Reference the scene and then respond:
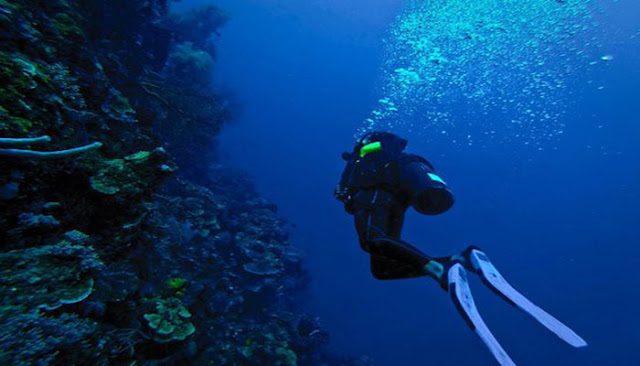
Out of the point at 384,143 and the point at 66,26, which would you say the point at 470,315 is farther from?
the point at 66,26

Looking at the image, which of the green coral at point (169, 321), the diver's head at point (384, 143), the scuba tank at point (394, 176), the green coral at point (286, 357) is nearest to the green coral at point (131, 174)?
the green coral at point (169, 321)

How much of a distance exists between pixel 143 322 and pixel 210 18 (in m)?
20.2

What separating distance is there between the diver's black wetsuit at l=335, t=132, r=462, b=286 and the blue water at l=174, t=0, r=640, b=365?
4.09ft

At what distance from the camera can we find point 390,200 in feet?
12.0

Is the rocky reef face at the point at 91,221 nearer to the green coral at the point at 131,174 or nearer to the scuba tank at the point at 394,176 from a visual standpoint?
the green coral at the point at 131,174

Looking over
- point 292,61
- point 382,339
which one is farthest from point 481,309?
point 292,61

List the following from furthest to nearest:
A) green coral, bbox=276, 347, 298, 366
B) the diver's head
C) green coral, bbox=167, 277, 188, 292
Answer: green coral, bbox=276, 347, 298, 366
green coral, bbox=167, 277, 188, 292
the diver's head

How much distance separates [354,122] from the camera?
307 ft

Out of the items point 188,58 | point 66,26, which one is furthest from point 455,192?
point 66,26

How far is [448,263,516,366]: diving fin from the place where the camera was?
2.44 meters

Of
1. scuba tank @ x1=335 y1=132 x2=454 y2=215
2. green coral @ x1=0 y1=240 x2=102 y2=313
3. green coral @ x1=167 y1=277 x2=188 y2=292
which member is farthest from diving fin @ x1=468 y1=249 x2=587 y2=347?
green coral @ x1=167 y1=277 x2=188 y2=292

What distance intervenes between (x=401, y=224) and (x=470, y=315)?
1.35 metres

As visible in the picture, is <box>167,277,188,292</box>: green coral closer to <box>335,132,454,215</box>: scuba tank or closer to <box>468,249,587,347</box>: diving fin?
<box>335,132,454,215</box>: scuba tank

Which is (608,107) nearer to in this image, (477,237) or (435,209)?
(477,237)
